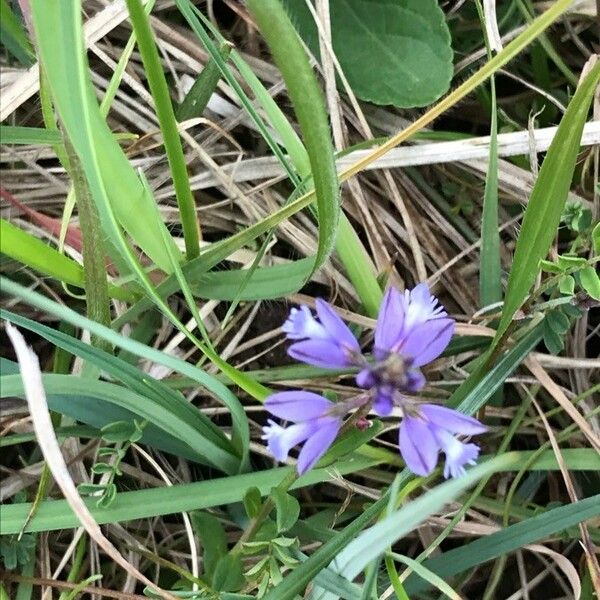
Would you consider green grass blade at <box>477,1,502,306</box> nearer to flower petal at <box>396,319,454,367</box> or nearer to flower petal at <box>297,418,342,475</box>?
flower petal at <box>396,319,454,367</box>

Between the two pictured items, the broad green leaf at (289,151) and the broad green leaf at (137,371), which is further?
the broad green leaf at (289,151)

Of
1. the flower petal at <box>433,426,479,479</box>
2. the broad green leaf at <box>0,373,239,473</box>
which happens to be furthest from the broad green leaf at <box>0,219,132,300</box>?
the flower petal at <box>433,426,479,479</box>

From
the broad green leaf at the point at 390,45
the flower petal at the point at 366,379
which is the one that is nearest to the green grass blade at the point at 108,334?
the flower petal at the point at 366,379

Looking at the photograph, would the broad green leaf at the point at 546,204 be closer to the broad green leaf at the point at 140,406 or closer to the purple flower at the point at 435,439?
the purple flower at the point at 435,439

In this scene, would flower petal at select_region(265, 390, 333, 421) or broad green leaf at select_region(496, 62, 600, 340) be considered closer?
flower petal at select_region(265, 390, 333, 421)

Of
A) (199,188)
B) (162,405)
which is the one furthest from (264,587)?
(199,188)
